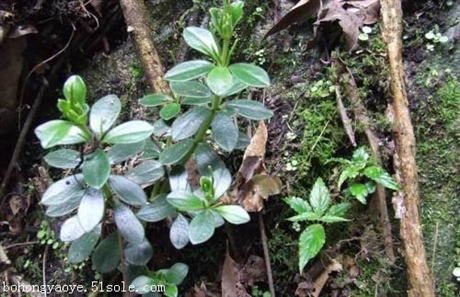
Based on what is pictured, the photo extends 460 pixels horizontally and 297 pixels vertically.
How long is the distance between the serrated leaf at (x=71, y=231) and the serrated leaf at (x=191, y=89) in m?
0.48

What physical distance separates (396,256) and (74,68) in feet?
5.22

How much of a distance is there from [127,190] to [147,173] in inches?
4.6

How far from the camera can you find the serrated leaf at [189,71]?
1.39 meters

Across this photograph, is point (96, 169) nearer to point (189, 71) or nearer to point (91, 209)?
point (91, 209)

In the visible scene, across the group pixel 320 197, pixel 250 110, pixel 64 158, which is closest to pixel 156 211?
pixel 64 158

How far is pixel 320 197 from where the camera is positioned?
1564 millimetres

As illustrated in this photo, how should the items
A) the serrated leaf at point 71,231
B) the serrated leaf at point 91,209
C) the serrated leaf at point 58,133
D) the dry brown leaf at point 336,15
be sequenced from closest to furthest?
the serrated leaf at point 58,133
the serrated leaf at point 91,209
the serrated leaf at point 71,231
the dry brown leaf at point 336,15

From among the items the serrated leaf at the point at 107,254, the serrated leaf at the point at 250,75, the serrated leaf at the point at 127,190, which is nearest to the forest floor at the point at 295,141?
the serrated leaf at the point at 107,254

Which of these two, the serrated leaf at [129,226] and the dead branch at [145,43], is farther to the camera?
the dead branch at [145,43]

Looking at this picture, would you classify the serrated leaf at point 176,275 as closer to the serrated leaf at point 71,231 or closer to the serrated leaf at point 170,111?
the serrated leaf at point 71,231

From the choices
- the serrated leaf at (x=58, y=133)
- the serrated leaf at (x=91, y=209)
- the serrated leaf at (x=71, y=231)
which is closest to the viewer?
the serrated leaf at (x=58, y=133)

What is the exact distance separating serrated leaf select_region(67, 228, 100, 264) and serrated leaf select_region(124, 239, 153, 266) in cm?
10

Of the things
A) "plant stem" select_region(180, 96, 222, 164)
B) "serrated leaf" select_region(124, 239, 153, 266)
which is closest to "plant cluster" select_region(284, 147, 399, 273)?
"plant stem" select_region(180, 96, 222, 164)

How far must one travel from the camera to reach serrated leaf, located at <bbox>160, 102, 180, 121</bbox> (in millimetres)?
1541
